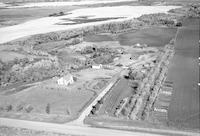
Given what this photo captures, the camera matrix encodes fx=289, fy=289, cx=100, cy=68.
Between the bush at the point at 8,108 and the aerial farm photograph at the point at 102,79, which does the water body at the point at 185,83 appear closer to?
the aerial farm photograph at the point at 102,79

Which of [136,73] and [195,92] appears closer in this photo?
[195,92]

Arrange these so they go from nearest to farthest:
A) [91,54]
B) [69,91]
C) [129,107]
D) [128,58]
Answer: [129,107] < [69,91] < [128,58] < [91,54]

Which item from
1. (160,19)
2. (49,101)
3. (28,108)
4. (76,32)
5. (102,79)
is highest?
(160,19)

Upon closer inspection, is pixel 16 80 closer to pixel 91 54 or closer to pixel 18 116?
pixel 18 116

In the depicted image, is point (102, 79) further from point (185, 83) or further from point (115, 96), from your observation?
point (185, 83)

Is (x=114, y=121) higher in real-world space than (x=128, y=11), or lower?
lower

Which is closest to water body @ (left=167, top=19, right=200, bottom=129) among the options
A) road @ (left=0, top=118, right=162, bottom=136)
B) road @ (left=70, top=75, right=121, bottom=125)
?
road @ (left=0, top=118, right=162, bottom=136)

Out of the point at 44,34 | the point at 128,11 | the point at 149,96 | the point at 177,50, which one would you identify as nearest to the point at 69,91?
the point at 149,96

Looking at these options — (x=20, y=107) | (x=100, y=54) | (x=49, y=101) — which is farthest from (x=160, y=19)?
(x=20, y=107)
